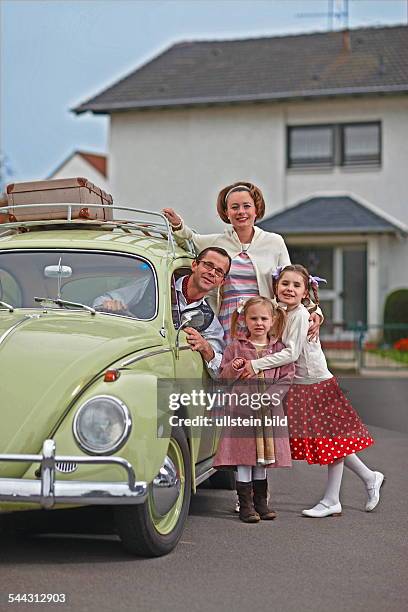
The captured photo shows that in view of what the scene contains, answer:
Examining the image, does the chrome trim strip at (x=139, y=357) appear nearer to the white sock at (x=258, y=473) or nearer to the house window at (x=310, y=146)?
the white sock at (x=258, y=473)

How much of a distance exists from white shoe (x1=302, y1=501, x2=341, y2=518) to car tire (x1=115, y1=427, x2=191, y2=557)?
4.15 feet

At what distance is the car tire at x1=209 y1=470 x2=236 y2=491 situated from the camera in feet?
27.4

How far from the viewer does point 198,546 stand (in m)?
6.20

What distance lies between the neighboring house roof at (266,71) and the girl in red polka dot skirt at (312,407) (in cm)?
2250

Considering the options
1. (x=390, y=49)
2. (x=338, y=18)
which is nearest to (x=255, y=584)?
(x=390, y=49)

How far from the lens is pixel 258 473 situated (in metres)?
7.02

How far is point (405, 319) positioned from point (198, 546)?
2191 cm

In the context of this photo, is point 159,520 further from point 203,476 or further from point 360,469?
point 360,469

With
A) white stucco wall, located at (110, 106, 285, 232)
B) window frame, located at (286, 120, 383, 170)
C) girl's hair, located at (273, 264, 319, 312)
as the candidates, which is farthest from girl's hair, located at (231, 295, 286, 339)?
white stucco wall, located at (110, 106, 285, 232)

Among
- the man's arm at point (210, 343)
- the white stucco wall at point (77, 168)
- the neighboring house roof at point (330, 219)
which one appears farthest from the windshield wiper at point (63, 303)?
the white stucco wall at point (77, 168)

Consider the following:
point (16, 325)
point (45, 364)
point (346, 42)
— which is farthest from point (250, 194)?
point (346, 42)

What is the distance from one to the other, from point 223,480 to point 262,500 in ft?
4.08

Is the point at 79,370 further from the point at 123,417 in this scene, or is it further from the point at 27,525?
the point at 27,525

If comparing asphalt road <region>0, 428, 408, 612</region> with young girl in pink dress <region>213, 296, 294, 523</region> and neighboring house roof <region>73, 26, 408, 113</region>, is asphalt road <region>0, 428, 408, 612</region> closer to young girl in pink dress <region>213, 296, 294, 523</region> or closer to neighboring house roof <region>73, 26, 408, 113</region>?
young girl in pink dress <region>213, 296, 294, 523</region>
